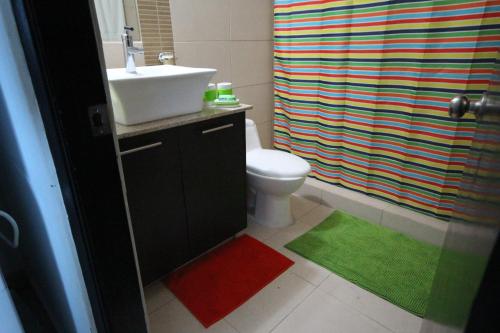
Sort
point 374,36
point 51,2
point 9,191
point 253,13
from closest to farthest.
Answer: point 51,2 → point 9,191 → point 374,36 → point 253,13

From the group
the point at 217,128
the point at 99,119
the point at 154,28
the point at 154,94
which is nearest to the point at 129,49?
the point at 154,94

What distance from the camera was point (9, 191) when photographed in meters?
1.05

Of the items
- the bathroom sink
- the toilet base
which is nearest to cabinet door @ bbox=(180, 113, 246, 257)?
the bathroom sink

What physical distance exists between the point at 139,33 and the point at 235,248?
131 centimetres

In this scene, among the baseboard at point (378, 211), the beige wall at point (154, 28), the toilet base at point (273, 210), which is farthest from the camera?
the toilet base at point (273, 210)

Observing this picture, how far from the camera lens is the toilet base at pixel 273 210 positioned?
1.92m

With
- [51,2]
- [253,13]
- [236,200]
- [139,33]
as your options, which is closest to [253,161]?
[236,200]

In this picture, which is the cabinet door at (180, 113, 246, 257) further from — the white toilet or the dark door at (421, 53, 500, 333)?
the dark door at (421, 53, 500, 333)

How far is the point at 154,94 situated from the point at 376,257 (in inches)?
56.7

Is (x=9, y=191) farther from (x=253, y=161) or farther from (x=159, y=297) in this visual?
(x=253, y=161)

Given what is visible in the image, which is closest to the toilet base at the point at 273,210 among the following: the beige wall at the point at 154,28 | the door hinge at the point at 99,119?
the beige wall at the point at 154,28

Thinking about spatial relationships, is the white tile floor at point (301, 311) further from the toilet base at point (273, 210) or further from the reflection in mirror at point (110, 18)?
the reflection in mirror at point (110, 18)

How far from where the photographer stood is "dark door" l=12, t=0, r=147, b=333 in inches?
21.7

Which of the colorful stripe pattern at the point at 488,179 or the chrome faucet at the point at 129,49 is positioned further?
the chrome faucet at the point at 129,49
